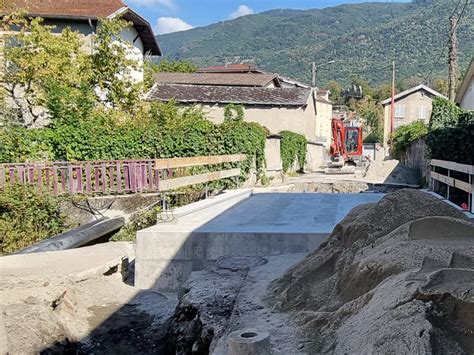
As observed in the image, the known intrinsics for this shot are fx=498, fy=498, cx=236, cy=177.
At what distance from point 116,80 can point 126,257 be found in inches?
456

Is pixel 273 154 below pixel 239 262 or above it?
above

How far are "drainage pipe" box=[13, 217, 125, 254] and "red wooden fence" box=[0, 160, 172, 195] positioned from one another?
6.52 ft

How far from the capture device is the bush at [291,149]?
24859mm

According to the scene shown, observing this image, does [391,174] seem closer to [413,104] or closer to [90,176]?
[90,176]

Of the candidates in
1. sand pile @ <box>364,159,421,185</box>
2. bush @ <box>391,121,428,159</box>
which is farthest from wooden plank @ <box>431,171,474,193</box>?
bush @ <box>391,121,428,159</box>

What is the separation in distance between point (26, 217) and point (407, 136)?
19.4 metres

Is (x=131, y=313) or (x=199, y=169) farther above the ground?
(x=199, y=169)

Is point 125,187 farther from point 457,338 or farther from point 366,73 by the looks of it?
point 366,73

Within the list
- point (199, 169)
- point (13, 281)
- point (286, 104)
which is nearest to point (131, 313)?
point (13, 281)

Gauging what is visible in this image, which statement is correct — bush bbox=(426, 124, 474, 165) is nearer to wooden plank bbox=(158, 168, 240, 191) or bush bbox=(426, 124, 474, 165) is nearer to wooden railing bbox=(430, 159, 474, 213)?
wooden railing bbox=(430, 159, 474, 213)

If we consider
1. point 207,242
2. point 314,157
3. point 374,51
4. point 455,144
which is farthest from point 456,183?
point 374,51

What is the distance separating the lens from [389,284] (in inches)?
124

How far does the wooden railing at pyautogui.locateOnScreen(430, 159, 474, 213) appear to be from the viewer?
323 inches

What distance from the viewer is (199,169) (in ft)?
48.8
